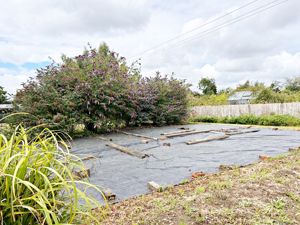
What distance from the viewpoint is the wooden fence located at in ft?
36.9

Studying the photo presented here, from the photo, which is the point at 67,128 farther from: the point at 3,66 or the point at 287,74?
the point at 287,74

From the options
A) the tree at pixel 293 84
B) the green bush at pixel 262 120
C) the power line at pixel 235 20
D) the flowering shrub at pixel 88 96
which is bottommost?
the green bush at pixel 262 120

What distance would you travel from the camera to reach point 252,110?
12461 mm

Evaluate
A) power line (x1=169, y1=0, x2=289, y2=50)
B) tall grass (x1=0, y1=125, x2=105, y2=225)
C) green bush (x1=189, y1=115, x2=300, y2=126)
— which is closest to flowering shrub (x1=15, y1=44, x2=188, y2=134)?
green bush (x1=189, y1=115, x2=300, y2=126)

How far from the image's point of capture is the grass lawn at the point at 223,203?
195 cm

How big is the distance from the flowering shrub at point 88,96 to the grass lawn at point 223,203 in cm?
500

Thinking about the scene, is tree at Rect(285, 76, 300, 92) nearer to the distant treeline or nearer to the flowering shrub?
the distant treeline

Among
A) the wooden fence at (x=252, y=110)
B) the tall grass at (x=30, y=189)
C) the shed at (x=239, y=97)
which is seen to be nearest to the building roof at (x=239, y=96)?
the shed at (x=239, y=97)

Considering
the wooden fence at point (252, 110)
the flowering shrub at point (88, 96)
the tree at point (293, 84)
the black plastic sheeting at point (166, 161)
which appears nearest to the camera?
the black plastic sheeting at point (166, 161)

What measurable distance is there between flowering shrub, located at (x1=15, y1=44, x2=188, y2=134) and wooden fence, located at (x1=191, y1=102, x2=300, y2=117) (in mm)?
4213

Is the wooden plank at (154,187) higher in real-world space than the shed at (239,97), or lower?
lower

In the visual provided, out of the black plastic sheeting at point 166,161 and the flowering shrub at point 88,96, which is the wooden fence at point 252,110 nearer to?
the flowering shrub at point 88,96

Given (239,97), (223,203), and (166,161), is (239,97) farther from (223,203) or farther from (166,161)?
(223,203)

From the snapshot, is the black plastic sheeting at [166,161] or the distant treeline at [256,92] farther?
the distant treeline at [256,92]
